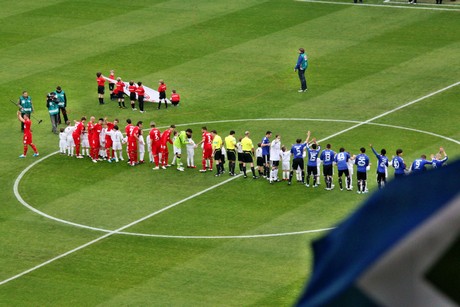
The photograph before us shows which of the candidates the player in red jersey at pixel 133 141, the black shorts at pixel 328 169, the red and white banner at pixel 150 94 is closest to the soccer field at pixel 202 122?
the player in red jersey at pixel 133 141

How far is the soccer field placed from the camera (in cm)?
3344

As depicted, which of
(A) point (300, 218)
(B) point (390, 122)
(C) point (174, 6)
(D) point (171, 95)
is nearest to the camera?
(A) point (300, 218)

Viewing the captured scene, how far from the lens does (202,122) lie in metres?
48.8

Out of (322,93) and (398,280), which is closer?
(398,280)

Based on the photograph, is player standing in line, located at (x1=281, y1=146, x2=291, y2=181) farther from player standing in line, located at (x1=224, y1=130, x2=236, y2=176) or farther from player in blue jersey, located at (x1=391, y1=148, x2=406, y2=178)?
player in blue jersey, located at (x1=391, y1=148, x2=406, y2=178)

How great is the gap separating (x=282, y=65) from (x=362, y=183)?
18.2 meters

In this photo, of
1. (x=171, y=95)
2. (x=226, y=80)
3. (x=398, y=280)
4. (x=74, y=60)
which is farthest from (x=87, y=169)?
(x=398, y=280)

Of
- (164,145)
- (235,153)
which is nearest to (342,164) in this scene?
(235,153)

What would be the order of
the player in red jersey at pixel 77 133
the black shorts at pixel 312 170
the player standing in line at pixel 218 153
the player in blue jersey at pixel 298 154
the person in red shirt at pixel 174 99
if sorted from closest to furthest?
the black shorts at pixel 312 170 < the player in blue jersey at pixel 298 154 < the player standing in line at pixel 218 153 < the player in red jersey at pixel 77 133 < the person in red shirt at pixel 174 99

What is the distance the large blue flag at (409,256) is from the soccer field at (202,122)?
76.9 ft

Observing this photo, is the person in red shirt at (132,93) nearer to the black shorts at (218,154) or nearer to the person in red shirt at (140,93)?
the person in red shirt at (140,93)

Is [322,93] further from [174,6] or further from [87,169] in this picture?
[174,6]

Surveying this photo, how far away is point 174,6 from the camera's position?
225 ft

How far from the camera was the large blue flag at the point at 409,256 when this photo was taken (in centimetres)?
682
